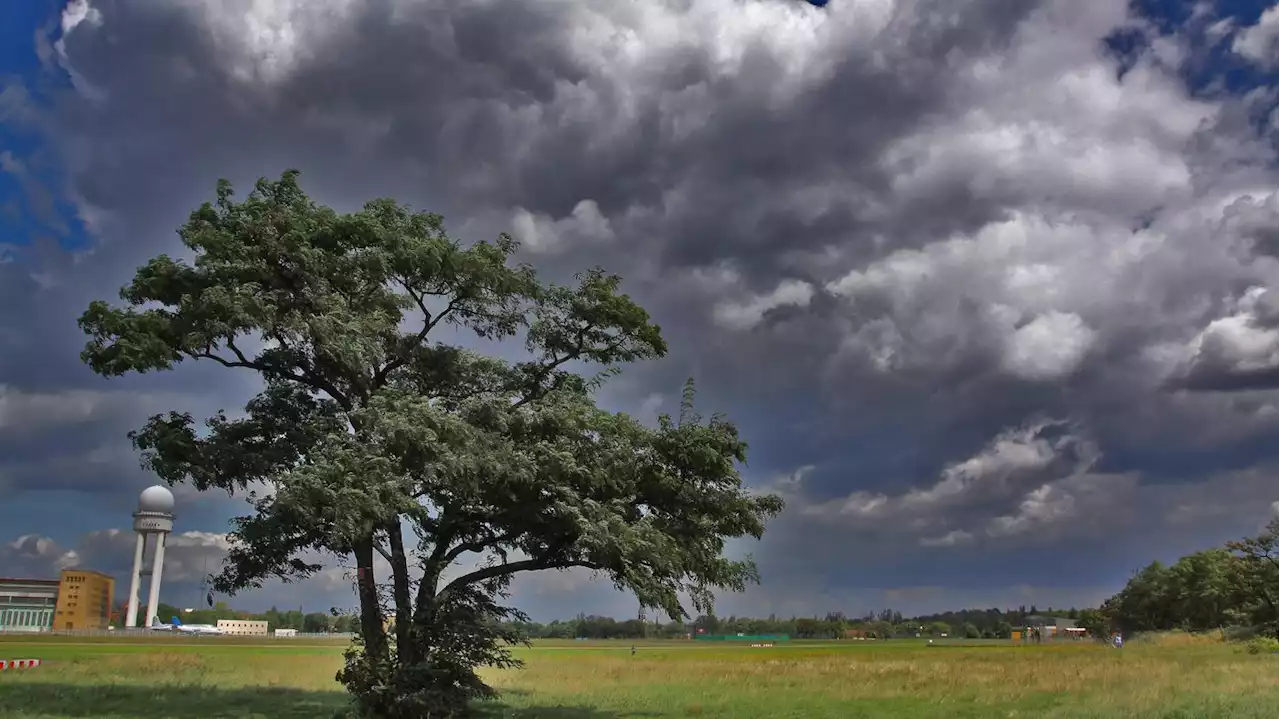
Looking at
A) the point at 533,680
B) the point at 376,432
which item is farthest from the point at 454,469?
the point at 533,680

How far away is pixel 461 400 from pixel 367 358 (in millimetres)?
3395

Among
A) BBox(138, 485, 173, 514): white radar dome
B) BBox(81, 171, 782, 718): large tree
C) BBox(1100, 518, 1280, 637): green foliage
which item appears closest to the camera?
BBox(81, 171, 782, 718): large tree

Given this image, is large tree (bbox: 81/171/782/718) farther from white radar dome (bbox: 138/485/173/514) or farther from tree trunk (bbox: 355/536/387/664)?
white radar dome (bbox: 138/485/173/514)

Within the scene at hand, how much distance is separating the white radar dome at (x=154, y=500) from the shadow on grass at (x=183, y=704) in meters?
155

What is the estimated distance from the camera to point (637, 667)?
64.2 meters

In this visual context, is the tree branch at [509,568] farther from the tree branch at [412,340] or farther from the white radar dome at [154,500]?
the white radar dome at [154,500]

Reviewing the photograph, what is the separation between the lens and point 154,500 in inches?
6890

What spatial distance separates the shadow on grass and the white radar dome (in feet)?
508

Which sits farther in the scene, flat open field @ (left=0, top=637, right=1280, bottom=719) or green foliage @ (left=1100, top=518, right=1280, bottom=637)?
green foliage @ (left=1100, top=518, right=1280, bottom=637)

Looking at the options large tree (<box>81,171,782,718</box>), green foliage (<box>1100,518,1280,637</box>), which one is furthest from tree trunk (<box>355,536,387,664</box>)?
green foliage (<box>1100,518,1280,637</box>)

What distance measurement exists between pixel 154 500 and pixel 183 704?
6419 inches

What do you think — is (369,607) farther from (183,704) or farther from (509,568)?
(183,704)

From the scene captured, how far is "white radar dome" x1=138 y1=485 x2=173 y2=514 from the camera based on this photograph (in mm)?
174625

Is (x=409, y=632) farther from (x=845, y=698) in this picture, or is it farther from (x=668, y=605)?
(x=845, y=698)
